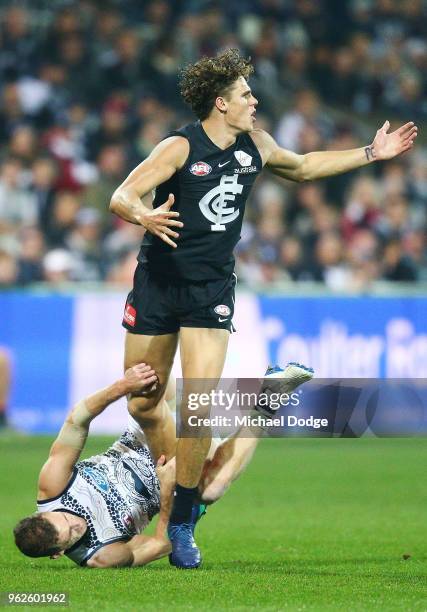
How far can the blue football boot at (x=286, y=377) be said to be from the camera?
7398 mm

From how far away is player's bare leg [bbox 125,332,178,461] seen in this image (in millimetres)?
7391

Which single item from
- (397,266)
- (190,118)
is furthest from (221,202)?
(190,118)

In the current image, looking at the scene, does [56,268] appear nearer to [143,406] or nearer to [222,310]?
[143,406]

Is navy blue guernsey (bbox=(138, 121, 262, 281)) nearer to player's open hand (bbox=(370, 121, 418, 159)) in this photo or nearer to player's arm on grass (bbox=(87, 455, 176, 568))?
player's open hand (bbox=(370, 121, 418, 159))

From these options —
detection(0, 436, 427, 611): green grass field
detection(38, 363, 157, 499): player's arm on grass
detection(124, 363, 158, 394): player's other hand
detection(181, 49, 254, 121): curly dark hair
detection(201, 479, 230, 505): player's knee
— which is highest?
detection(181, 49, 254, 121): curly dark hair

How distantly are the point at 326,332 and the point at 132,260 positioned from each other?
97.0 inches

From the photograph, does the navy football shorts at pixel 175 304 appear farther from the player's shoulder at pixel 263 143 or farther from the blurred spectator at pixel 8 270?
the blurred spectator at pixel 8 270

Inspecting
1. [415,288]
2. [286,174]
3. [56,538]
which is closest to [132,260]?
[415,288]

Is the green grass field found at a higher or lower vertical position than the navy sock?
lower

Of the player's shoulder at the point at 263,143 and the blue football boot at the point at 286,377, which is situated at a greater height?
the player's shoulder at the point at 263,143

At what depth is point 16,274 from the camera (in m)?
14.8

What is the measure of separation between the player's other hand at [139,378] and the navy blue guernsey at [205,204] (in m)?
0.55

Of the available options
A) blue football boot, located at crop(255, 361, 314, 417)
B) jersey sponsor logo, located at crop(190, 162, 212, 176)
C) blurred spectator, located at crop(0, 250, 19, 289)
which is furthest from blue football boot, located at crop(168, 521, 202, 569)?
blurred spectator, located at crop(0, 250, 19, 289)

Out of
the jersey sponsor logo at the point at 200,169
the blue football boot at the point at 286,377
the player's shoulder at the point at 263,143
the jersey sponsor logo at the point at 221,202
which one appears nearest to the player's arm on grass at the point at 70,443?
the blue football boot at the point at 286,377
